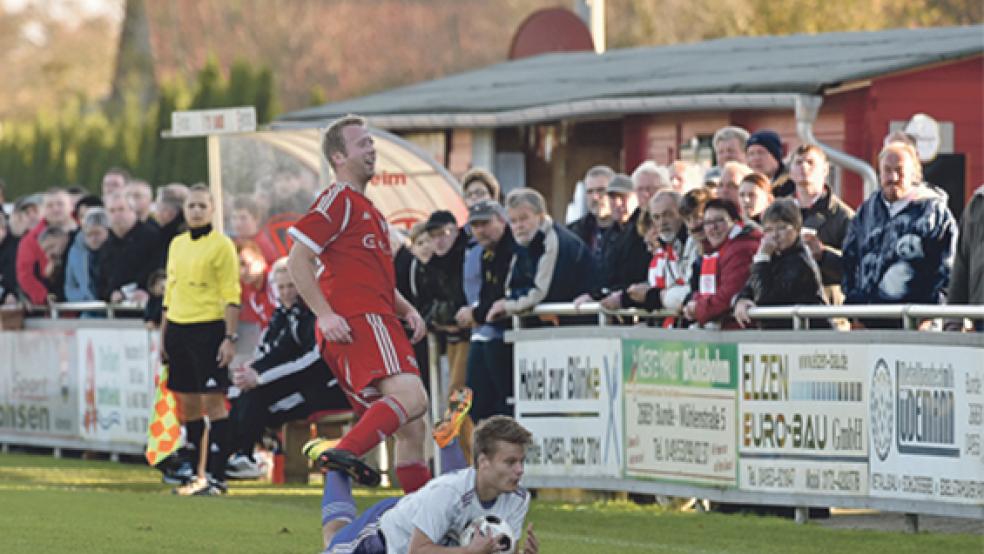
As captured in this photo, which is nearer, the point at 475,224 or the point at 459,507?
the point at 459,507

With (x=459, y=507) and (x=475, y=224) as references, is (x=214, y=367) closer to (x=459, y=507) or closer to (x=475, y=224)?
(x=475, y=224)

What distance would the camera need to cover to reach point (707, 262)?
1474 cm

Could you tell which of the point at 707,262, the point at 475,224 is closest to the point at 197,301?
the point at 475,224

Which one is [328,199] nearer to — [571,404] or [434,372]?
[571,404]

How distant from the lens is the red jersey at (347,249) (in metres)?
11.1

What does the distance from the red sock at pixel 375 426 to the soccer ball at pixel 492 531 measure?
4.92ft

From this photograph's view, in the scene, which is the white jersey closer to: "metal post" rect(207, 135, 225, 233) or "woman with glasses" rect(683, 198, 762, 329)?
"woman with glasses" rect(683, 198, 762, 329)

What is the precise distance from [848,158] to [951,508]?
9.65 metres

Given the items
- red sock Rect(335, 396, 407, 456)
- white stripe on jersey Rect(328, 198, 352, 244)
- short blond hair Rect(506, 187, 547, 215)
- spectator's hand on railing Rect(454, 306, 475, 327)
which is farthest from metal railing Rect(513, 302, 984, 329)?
white stripe on jersey Rect(328, 198, 352, 244)

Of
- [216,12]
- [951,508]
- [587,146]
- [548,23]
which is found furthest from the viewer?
[216,12]

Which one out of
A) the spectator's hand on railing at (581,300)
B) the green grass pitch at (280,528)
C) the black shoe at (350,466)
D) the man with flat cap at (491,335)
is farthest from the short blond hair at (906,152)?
the black shoe at (350,466)

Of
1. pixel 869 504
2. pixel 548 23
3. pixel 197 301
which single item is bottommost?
pixel 869 504

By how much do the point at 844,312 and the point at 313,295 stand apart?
3889 millimetres

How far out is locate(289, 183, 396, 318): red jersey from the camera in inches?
436
